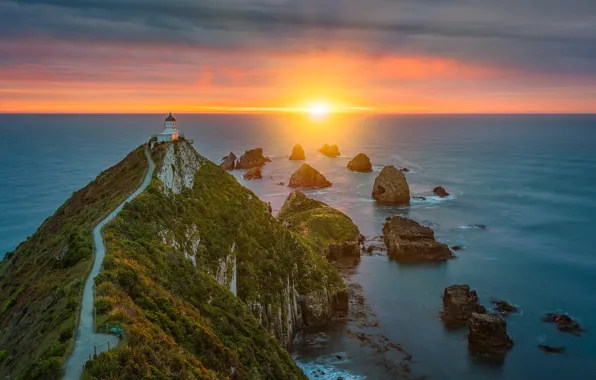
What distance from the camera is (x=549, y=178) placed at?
177 metres

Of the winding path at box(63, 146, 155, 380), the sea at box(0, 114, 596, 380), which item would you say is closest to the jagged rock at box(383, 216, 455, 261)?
the sea at box(0, 114, 596, 380)

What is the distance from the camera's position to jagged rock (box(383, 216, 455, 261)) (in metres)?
85.6

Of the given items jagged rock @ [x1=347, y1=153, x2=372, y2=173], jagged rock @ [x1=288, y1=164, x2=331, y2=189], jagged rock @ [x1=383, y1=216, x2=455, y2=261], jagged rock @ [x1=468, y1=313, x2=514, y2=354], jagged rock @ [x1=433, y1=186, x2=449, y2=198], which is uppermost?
jagged rock @ [x1=347, y1=153, x2=372, y2=173]

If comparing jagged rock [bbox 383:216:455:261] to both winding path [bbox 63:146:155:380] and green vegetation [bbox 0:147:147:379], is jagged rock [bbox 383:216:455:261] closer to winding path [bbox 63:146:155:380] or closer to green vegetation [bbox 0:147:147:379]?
green vegetation [bbox 0:147:147:379]

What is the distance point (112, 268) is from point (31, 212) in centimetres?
11536

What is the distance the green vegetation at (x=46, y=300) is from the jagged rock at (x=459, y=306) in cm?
4424

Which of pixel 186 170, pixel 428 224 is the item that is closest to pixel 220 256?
pixel 186 170

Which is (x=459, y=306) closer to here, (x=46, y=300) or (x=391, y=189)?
(x=46, y=300)

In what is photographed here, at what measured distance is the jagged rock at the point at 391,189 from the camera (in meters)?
128

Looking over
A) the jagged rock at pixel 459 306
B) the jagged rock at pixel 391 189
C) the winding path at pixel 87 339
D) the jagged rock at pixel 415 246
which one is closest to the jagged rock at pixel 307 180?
the jagged rock at pixel 391 189

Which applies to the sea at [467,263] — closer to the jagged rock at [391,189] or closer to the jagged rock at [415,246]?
the jagged rock at [415,246]

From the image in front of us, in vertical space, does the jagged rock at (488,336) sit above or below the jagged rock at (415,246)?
below

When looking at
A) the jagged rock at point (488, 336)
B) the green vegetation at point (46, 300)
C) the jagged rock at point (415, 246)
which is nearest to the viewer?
the green vegetation at point (46, 300)

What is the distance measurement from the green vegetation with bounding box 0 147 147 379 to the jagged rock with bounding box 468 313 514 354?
1695 inches
